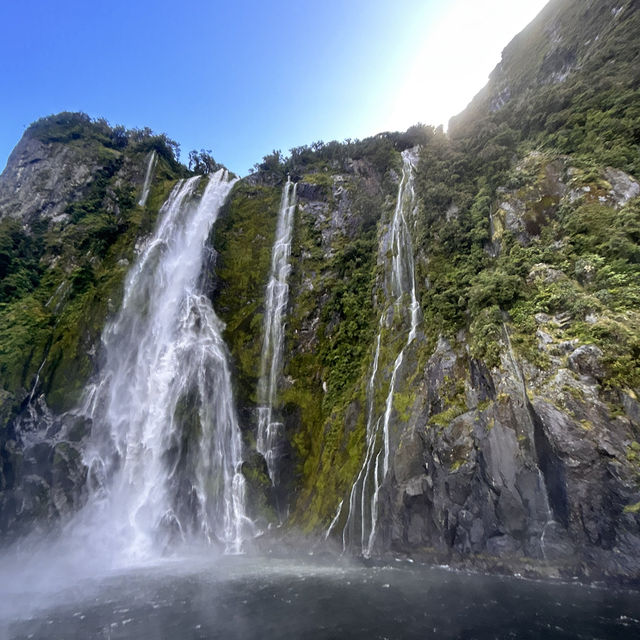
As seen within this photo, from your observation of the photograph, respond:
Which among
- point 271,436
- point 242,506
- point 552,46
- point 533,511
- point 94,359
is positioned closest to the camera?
point 533,511

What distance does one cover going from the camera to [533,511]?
472 inches

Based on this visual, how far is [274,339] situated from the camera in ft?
84.5

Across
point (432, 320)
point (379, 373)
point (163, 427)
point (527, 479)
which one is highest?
point (432, 320)

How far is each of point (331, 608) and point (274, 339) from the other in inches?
681

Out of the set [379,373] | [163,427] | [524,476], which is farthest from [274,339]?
[524,476]

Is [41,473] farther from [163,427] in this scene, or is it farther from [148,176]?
[148,176]

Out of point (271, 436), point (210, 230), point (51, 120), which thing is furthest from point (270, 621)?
point (51, 120)

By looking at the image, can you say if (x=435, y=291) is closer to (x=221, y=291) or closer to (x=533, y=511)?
(x=533, y=511)

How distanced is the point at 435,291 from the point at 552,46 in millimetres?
27064

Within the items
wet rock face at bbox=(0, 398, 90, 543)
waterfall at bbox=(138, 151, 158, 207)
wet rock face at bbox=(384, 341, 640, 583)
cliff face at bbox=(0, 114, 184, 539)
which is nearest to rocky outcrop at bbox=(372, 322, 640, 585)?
wet rock face at bbox=(384, 341, 640, 583)

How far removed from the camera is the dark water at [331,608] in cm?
849

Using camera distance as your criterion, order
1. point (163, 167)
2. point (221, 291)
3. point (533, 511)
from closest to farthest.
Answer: point (533, 511), point (221, 291), point (163, 167)

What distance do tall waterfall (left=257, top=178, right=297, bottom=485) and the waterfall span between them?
1410cm

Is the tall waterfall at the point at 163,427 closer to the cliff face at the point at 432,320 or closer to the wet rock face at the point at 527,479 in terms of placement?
the cliff face at the point at 432,320
